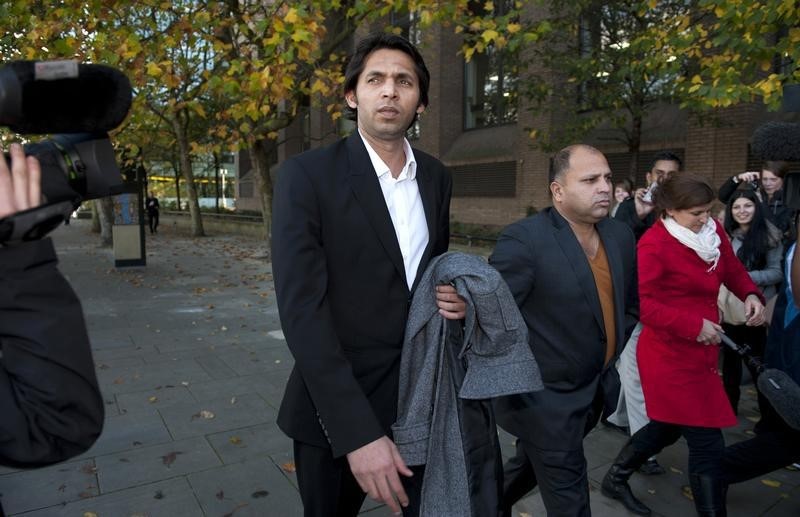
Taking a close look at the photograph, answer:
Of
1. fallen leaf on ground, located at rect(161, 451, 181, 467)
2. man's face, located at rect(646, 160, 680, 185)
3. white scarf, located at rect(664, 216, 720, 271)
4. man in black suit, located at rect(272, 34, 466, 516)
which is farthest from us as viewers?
man's face, located at rect(646, 160, 680, 185)

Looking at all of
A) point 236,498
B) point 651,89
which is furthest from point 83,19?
point 651,89

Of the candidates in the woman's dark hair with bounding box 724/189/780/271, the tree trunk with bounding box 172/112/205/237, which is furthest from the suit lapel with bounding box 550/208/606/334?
the tree trunk with bounding box 172/112/205/237

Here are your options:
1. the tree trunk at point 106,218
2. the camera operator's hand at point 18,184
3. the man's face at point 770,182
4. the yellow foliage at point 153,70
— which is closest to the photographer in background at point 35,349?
the camera operator's hand at point 18,184

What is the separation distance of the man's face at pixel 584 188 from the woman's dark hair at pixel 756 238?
8.67 feet

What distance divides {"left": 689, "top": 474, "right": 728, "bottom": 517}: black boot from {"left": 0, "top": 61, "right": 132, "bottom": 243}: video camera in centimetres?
311

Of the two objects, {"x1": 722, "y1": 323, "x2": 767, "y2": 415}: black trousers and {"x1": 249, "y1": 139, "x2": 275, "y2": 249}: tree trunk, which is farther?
{"x1": 249, "y1": 139, "x2": 275, "y2": 249}: tree trunk

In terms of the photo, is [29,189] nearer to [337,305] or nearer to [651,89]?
[337,305]

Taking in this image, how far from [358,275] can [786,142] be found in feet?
7.11

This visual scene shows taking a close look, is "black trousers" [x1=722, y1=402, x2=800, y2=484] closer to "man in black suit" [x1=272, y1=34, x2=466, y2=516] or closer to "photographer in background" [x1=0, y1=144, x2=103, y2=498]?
"man in black suit" [x1=272, y1=34, x2=466, y2=516]

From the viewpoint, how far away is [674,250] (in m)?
3.17

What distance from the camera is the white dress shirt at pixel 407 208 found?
6.55 feet

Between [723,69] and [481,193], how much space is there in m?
13.8

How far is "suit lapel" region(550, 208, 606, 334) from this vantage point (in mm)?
2584

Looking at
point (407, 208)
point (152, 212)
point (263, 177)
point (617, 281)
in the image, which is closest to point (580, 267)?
point (617, 281)
